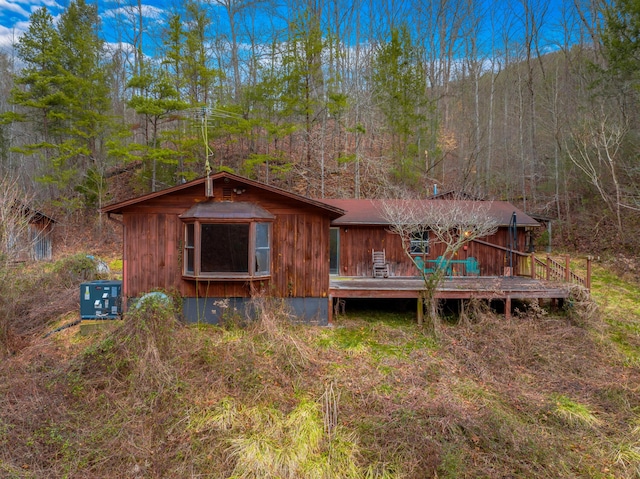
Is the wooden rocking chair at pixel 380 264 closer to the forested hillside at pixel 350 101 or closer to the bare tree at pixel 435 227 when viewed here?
the bare tree at pixel 435 227

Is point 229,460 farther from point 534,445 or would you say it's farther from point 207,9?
point 207,9

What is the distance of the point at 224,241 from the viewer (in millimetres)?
8008

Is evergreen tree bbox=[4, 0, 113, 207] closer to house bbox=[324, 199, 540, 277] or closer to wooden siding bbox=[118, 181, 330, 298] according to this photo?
wooden siding bbox=[118, 181, 330, 298]

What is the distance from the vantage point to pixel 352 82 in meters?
22.9

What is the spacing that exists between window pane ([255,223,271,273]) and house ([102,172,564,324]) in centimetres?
2

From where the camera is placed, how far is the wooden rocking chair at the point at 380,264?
38.9ft

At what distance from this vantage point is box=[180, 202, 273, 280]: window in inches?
310

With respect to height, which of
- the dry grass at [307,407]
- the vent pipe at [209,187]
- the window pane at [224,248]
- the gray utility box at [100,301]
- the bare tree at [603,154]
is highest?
the bare tree at [603,154]

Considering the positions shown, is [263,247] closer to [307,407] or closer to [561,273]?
[307,407]

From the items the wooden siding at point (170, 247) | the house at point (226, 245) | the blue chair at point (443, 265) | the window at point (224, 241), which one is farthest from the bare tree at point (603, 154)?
the window at point (224, 241)

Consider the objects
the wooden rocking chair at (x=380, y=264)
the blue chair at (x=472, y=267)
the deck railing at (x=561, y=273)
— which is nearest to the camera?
the deck railing at (x=561, y=273)

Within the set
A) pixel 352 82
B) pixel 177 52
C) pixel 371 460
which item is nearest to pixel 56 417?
pixel 371 460

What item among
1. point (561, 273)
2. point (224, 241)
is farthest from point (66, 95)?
point (561, 273)

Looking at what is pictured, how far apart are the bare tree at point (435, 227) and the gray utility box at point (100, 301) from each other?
6.58 meters
